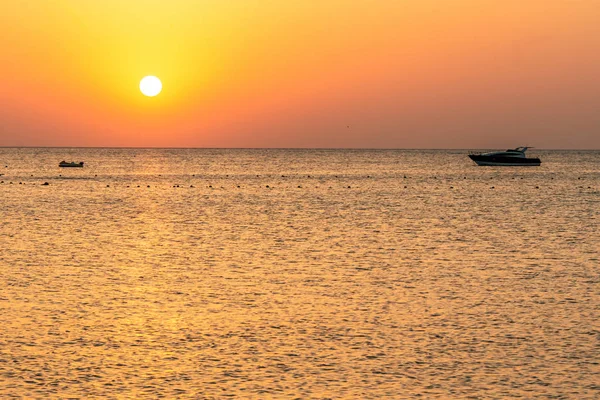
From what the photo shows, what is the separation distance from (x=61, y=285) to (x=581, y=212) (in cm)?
5291

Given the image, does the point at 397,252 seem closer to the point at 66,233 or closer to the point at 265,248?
the point at 265,248

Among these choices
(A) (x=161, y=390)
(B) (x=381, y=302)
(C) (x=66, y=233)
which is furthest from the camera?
(C) (x=66, y=233)

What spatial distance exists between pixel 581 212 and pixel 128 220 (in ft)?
121

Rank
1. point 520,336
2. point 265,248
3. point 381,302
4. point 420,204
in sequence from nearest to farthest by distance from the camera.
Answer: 1. point 520,336
2. point 381,302
3. point 265,248
4. point 420,204

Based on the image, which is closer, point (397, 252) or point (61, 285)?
point (61, 285)

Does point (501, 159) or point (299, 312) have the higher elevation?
point (501, 159)

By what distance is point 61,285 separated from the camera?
31578 millimetres

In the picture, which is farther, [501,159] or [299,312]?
[501,159]

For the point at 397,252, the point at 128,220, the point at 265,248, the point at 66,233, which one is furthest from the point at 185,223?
the point at 397,252

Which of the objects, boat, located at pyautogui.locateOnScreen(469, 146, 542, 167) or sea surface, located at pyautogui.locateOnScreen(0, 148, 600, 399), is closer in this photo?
sea surface, located at pyautogui.locateOnScreen(0, 148, 600, 399)

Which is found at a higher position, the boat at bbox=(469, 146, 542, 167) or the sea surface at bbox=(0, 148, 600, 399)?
the boat at bbox=(469, 146, 542, 167)

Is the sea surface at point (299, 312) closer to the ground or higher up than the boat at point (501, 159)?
closer to the ground

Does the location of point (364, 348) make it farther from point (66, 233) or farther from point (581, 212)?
point (581, 212)

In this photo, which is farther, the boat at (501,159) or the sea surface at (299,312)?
the boat at (501,159)
